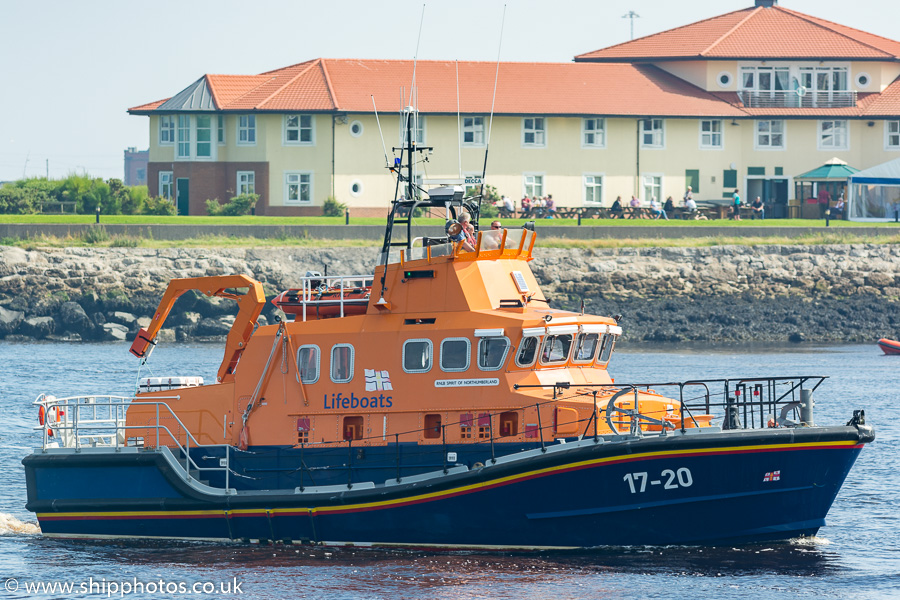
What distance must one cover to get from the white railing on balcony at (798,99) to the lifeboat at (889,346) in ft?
68.9

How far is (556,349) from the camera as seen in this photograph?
16.4 metres

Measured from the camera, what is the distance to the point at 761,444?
15.1 meters

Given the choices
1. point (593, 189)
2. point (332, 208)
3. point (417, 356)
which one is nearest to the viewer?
point (417, 356)

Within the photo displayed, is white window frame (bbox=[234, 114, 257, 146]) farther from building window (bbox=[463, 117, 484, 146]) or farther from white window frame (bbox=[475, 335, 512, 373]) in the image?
white window frame (bbox=[475, 335, 512, 373])

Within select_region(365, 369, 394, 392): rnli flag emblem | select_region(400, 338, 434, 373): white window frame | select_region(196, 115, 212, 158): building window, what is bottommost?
select_region(365, 369, 394, 392): rnli flag emblem

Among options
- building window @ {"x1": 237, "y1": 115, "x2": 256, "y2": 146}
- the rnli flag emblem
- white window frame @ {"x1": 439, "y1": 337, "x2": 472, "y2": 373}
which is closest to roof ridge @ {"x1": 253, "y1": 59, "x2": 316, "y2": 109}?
building window @ {"x1": 237, "y1": 115, "x2": 256, "y2": 146}

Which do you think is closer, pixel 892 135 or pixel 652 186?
pixel 652 186

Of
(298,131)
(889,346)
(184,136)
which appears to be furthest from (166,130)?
(889,346)

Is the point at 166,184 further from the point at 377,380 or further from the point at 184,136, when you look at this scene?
the point at 377,380

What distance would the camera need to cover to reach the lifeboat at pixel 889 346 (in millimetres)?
40938

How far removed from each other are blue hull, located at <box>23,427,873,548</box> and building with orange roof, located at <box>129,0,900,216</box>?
38854 mm

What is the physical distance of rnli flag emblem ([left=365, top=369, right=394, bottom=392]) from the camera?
1641 centimetres

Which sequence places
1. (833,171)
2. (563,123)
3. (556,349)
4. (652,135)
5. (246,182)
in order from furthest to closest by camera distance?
(652,135) < (563,123) < (246,182) < (833,171) < (556,349)

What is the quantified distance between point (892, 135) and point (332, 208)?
1066 inches
